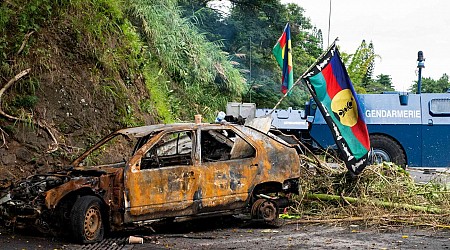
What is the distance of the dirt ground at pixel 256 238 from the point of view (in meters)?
8.62

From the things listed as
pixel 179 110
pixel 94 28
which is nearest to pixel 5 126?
pixel 94 28

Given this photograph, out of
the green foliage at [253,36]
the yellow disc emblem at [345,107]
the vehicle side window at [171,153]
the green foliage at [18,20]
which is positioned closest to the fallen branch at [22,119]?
the green foliage at [18,20]

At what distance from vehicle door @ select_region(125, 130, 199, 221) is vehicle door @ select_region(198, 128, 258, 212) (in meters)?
0.21

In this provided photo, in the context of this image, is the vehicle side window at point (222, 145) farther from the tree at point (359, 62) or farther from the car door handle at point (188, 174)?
the tree at point (359, 62)

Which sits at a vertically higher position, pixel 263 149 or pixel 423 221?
pixel 263 149

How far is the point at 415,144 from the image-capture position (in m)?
16.2

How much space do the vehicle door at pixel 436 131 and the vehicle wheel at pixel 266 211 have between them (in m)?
7.09

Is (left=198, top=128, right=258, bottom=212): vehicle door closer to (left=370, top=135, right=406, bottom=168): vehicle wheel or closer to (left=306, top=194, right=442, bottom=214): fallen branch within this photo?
(left=306, top=194, right=442, bottom=214): fallen branch

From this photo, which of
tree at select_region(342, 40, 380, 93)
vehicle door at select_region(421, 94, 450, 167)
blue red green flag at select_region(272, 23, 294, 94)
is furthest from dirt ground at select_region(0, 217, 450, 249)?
tree at select_region(342, 40, 380, 93)

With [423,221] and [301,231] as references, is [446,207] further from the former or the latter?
[301,231]

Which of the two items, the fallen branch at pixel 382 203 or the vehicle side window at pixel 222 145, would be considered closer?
the vehicle side window at pixel 222 145

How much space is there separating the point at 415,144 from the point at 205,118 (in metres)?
6.66

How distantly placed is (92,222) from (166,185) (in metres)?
1.09

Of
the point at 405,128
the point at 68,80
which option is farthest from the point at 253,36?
the point at 68,80
